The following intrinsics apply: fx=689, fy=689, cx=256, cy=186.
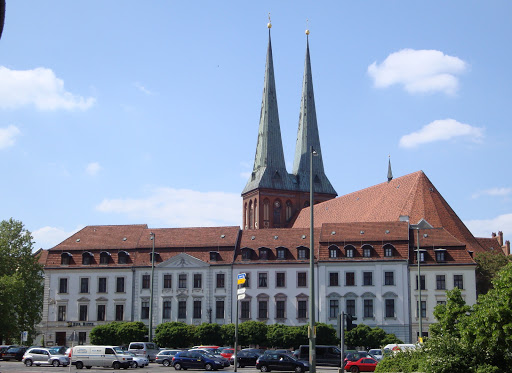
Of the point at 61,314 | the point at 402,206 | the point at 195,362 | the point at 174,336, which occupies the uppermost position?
the point at 402,206

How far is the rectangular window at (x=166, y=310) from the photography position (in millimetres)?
69250

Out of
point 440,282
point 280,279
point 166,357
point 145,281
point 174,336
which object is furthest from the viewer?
point 145,281

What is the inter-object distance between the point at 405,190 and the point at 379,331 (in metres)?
25.7

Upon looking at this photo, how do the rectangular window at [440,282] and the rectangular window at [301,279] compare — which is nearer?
the rectangular window at [440,282]

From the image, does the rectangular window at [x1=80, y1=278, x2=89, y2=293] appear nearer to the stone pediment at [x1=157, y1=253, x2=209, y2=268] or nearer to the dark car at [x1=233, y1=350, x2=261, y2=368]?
the stone pediment at [x1=157, y1=253, x2=209, y2=268]

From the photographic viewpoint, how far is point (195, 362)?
144ft

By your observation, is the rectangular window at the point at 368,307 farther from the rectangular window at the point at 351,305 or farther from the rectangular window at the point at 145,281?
the rectangular window at the point at 145,281

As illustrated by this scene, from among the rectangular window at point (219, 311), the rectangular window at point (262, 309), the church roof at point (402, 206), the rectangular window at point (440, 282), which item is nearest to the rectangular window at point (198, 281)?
the rectangular window at point (219, 311)

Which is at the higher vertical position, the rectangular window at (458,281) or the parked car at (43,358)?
the rectangular window at (458,281)

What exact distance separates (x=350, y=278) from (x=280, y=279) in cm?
691

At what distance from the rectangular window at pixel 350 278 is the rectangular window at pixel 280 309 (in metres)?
6.53

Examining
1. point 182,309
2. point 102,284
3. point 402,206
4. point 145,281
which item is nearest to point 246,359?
point 182,309

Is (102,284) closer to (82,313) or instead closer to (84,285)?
(84,285)

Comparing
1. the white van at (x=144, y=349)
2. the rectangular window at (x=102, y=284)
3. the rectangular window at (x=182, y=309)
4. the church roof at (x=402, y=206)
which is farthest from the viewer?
the church roof at (x=402, y=206)
